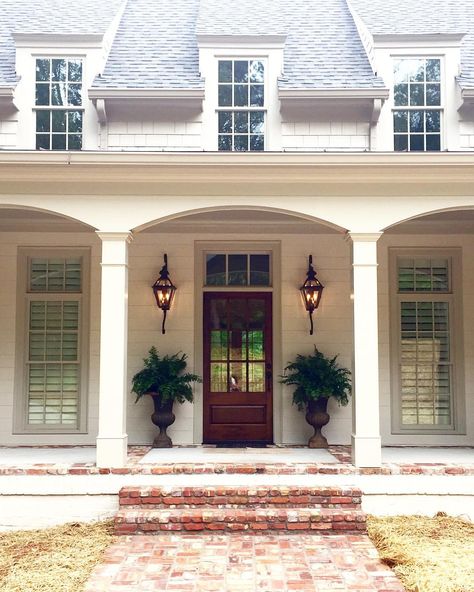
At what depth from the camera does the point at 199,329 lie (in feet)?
23.0

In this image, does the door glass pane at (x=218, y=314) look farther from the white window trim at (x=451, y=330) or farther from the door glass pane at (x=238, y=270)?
the white window trim at (x=451, y=330)

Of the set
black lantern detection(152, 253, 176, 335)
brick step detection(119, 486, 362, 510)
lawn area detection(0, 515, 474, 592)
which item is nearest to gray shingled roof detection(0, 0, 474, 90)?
black lantern detection(152, 253, 176, 335)

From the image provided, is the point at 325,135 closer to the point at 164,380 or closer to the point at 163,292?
the point at 163,292

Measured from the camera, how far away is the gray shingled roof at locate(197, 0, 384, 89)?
6953 mm

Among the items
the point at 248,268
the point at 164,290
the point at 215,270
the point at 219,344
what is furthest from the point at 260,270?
the point at 164,290

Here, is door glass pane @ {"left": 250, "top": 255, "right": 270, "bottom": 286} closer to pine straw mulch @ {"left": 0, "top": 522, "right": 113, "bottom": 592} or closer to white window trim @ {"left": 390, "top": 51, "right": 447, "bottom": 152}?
white window trim @ {"left": 390, "top": 51, "right": 447, "bottom": 152}

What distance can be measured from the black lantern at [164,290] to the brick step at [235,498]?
2568 millimetres

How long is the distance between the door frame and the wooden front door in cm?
7

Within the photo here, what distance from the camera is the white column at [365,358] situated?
17.4ft

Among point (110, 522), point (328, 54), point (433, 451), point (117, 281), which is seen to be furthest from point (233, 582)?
point (328, 54)

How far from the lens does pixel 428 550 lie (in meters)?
4.22

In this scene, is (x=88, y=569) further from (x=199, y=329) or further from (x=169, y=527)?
(x=199, y=329)

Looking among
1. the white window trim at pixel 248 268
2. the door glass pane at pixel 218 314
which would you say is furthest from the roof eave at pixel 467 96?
the door glass pane at pixel 218 314

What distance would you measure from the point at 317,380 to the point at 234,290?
5.12 ft
